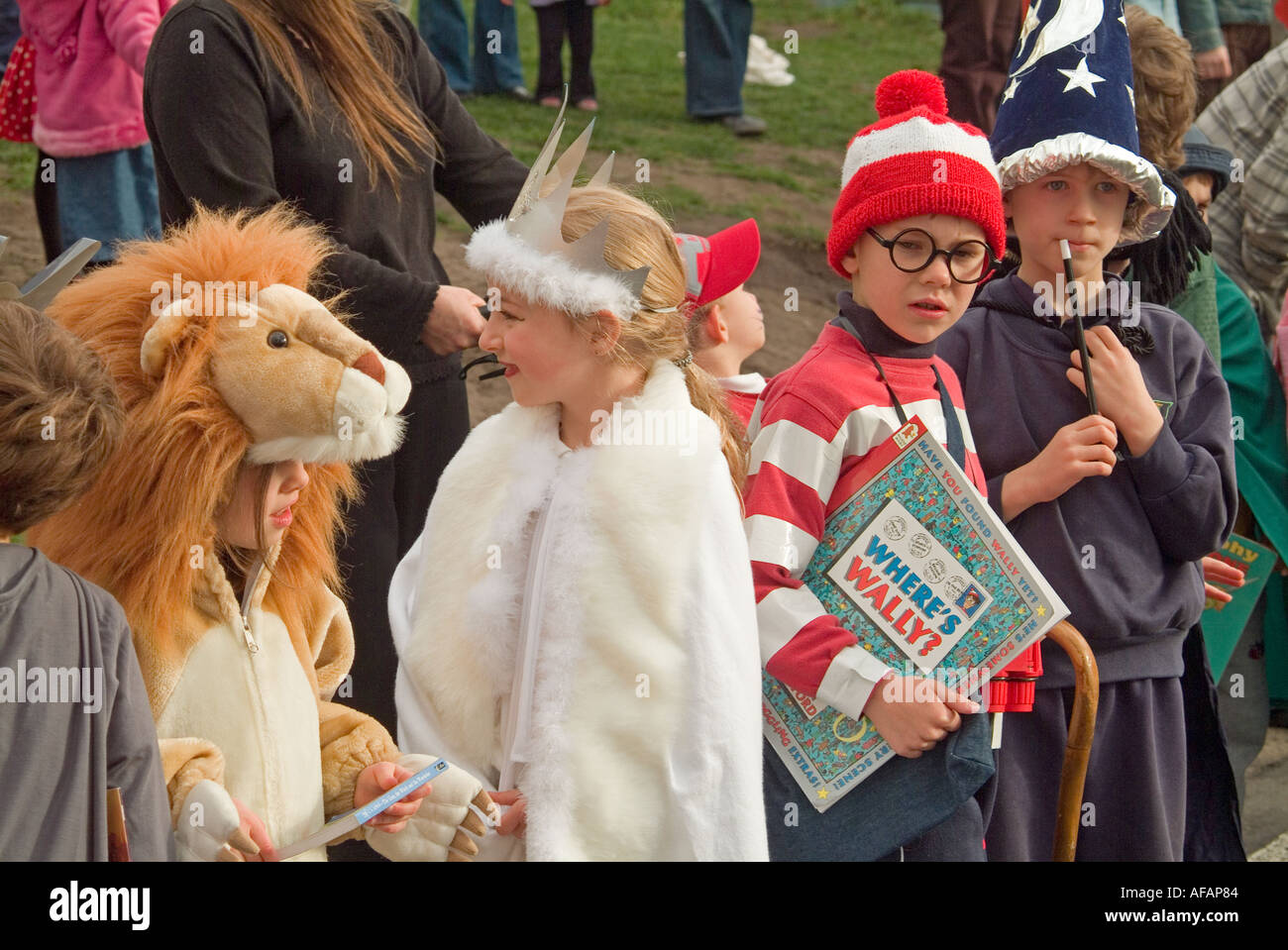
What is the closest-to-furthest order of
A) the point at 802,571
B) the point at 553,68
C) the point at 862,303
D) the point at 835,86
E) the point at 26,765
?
the point at 26,765
the point at 802,571
the point at 862,303
the point at 553,68
the point at 835,86

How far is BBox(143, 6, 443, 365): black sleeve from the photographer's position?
306 centimetres

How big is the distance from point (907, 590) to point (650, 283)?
715 millimetres

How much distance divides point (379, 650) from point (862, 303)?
130 cm

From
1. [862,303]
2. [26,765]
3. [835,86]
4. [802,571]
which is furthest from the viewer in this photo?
[835,86]

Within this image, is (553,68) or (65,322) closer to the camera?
(65,322)

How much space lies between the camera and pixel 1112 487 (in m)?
3.14

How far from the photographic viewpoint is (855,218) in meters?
2.96

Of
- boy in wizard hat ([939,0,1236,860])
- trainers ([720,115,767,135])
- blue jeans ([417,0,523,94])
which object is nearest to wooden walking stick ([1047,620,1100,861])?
boy in wizard hat ([939,0,1236,860])

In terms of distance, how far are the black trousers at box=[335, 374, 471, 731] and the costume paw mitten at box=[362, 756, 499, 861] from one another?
73 cm

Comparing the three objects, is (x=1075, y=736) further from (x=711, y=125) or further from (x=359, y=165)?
(x=711, y=125)

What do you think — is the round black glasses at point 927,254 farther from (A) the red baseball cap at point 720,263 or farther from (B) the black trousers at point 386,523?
(B) the black trousers at point 386,523

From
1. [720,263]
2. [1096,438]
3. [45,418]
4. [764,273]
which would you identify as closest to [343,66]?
[720,263]
